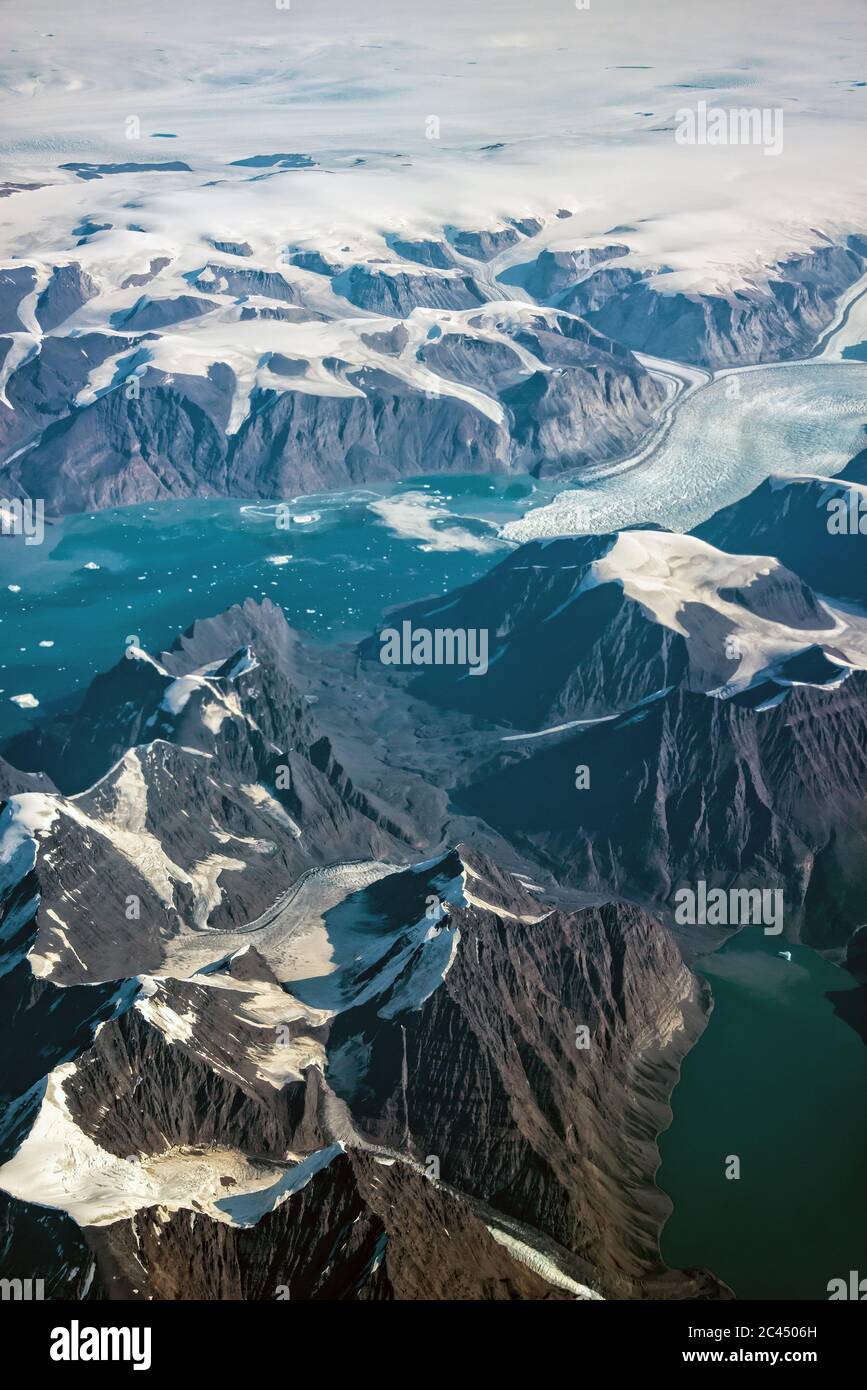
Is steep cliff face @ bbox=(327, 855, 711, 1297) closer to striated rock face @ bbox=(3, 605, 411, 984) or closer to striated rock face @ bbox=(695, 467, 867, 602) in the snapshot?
striated rock face @ bbox=(3, 605, 411, 984)

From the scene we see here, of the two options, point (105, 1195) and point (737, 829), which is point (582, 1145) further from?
point (737, 829)

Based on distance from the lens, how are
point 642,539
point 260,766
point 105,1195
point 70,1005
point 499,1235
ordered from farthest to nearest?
point 642,539 < point 260,766 < point 70,1005 < point 499,1235 < point 105,1195

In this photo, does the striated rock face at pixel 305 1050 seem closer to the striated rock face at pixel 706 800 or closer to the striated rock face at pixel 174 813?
the striated rock face at pixel 174 813

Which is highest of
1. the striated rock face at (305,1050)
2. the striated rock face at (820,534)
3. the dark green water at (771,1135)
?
the striated rock face at (305,1050)

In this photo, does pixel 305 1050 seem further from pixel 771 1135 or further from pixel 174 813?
pixel 771 1135

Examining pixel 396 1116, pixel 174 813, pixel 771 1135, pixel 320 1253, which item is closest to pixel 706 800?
pixel 771 1135

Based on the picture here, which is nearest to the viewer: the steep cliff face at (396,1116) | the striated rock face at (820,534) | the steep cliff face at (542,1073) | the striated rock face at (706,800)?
the steep cliff face at (396,1116)

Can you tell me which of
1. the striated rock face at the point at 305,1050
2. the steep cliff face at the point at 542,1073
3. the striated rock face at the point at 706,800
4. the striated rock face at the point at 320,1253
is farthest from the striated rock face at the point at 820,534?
the striated rock face at the point at 320,1253

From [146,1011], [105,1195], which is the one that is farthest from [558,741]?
[105,1195]
